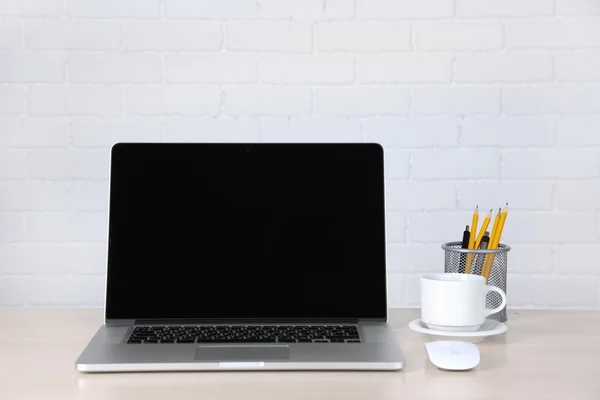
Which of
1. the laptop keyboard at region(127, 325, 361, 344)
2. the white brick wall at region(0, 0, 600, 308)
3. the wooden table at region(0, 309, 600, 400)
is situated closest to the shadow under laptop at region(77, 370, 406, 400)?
the wooden table at region(0, 309, 600, 400)

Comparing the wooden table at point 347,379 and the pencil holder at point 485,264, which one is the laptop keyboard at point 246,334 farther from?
the pencil holder at point 485,264

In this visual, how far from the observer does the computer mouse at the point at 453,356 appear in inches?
40.7

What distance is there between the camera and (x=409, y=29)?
64.2 inches

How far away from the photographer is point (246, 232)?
132cm

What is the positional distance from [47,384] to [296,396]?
330 millimetres

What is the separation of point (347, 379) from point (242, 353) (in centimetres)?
17

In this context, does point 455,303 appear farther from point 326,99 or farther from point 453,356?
point 326,99

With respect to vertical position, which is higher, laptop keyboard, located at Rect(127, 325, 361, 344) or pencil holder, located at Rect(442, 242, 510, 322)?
pencil holder, located at Rect(442, 242, 510, 322)

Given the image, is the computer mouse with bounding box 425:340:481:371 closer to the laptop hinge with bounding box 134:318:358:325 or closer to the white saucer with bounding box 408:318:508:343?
→ the white saucer with bounding box 408:318:508:343

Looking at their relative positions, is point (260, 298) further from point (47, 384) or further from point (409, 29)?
point (409, 29)

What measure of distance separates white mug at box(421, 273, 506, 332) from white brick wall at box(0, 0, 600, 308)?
47cm

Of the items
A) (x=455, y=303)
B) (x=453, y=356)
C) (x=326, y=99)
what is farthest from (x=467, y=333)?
(x=326, y=99)

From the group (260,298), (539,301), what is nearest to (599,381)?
(260,298)

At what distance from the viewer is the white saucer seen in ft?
3.92
